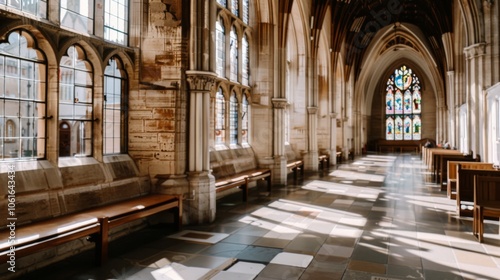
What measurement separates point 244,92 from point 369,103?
90.3ft

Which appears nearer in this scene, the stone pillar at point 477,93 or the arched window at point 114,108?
the arched window at point 114,108

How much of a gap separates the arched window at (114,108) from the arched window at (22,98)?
4.25 ft

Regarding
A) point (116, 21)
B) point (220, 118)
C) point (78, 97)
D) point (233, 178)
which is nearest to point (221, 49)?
point (220, 118)

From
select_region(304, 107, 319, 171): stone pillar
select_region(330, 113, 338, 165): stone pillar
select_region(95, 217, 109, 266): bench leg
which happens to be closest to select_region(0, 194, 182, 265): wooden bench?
select_region(95, 217, 109, 266): bench leg

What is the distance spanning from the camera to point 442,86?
27328 millimetres

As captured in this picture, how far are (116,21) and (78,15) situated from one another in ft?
2.80

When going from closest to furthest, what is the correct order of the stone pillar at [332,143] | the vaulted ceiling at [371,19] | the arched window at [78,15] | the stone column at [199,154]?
the arched window at [78,15]
the stone column at [199,154]
the vaulted ceiling at [371,19]
the stone pillar at [332,143]

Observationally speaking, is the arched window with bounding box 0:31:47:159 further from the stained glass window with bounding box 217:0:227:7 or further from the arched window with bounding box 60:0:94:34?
the stained glass window with bounding box 217:0:227:7

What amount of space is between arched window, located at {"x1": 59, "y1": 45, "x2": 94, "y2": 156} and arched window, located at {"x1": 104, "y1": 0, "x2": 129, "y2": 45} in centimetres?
76

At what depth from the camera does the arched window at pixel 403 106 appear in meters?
34.9

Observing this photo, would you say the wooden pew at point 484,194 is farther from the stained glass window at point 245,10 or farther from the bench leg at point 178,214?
the stained glass window at point 245,10

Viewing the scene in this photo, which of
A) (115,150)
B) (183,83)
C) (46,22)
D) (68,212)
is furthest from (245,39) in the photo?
(68,212)

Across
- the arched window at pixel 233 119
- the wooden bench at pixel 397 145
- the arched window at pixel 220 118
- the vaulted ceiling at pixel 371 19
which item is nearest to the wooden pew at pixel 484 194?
the arched window at pixel 220 118

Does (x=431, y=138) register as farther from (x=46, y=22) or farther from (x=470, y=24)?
(x=46, y=22)
